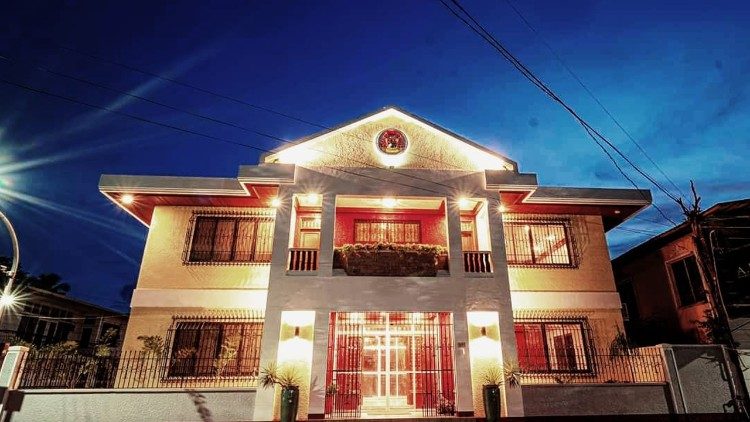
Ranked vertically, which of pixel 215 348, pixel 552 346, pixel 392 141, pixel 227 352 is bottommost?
pixel 227 352

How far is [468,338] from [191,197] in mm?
9497

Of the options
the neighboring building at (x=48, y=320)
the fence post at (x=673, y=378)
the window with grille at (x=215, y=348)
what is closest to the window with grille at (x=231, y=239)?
the window with grille at (x=215, y=348)

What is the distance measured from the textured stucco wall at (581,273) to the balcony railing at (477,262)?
1692 millimetres

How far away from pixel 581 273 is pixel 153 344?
13.3 m

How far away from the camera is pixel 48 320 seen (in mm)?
20203

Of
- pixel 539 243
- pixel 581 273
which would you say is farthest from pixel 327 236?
pixel 581 273

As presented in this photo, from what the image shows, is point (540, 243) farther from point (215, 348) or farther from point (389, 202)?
point (215, 348)

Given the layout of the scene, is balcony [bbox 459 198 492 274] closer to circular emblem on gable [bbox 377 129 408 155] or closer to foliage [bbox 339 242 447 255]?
foliage [bbox 339 242 447 255]

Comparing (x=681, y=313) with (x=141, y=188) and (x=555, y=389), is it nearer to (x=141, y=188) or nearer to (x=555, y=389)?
(x=555, y=389)

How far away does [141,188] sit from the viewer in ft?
41.0

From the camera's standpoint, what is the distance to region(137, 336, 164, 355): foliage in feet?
36.5

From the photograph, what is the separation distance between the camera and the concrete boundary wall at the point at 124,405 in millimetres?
9516

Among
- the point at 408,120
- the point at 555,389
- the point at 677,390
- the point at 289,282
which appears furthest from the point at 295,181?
the point at 677,390

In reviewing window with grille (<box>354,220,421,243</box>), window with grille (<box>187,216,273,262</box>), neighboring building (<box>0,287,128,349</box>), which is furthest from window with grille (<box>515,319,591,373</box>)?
neighboring building (<box>0,287,128,349</box>)
